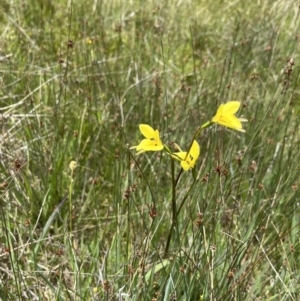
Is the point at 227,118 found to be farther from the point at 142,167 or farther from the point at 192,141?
the point at 142,167

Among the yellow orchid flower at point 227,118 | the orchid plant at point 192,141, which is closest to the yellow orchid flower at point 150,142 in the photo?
the orchid plant at point 192,141

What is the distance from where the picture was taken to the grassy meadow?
131cm

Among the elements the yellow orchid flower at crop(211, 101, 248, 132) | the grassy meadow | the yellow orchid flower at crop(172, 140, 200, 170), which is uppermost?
the yellow orchid flower at crop(211, 101, 248, 132)

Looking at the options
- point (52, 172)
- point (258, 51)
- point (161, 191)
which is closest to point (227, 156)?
point (161, 191)

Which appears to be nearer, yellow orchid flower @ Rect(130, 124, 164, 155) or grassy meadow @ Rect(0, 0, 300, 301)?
yellow orchid flower @ Rect(130, 124, 164, 155)

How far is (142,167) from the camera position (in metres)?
1.89

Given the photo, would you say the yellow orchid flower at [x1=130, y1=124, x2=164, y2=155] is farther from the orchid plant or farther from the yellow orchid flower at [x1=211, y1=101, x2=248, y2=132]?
the yellow orchid flower at [x1=211, y1=101, x2=248, y2=132]

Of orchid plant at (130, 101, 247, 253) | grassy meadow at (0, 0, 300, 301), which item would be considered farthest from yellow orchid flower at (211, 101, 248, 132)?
grassy meadow at (0, 0, 300, 301)

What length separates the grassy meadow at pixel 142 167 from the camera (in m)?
1.31

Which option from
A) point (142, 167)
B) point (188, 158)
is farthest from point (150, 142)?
point (142, 167)

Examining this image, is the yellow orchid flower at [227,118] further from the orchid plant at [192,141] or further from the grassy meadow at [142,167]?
the grassy meadow at [142,167]

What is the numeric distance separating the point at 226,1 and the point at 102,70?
4.78 feet

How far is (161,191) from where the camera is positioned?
5.75ft

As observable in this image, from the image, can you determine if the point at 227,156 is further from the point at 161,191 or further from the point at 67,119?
the point at 67,119
